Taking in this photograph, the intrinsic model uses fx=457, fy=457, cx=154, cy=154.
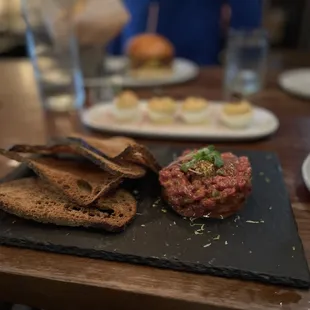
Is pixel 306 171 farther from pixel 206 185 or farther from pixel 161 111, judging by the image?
pixel 161 111

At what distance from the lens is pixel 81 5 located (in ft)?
4.67

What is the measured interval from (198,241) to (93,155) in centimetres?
23

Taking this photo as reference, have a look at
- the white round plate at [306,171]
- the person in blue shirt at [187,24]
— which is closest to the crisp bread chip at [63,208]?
the white round plate at [306,171]

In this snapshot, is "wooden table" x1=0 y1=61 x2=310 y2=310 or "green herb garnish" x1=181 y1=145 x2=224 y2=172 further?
"green herb garnish" x1=181 y1=145 x2=224 y2=172

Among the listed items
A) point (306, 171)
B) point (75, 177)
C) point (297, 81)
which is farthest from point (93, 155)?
point (297, 81)

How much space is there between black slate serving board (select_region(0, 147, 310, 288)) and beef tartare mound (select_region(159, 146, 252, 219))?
0.02 m

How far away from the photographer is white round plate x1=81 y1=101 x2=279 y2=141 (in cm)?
108

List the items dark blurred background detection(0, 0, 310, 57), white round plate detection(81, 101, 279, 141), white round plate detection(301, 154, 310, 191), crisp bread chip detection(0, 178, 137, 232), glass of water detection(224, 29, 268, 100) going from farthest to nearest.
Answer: dark blurred background detection(0, 0, 310, 57) < glass of water detection(224, 29, 268, 100) < white round plate detection(81, 101, 279, 141) < white round plate detection(301, 154, 310, 191) < crisp bread chip detection(0, 178, 137, 232)

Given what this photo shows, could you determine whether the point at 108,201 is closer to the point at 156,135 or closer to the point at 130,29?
the point at 156,135

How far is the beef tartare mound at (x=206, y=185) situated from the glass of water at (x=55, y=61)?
68cm

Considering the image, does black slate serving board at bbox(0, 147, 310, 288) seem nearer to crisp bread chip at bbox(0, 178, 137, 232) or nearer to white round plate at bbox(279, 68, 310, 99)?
crisp bread chip at bbox(0, 178, 137, 232)

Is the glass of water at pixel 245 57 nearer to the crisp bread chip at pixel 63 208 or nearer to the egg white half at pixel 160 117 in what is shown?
the egg white half at pixel 160 117

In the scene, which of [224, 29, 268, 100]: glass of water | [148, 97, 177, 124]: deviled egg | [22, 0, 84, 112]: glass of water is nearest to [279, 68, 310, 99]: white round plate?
[224, 29, 268, 100]: glass of water

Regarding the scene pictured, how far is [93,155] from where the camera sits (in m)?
0.76
